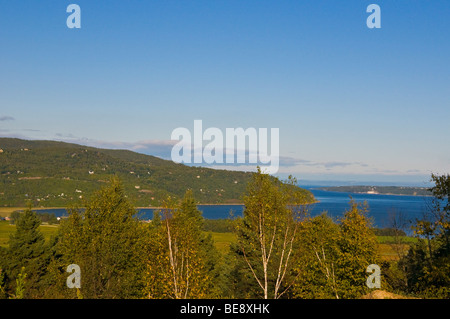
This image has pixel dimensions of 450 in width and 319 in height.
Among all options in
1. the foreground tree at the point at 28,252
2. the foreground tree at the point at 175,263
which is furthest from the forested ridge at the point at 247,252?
the foreground tree at the point at 28,252

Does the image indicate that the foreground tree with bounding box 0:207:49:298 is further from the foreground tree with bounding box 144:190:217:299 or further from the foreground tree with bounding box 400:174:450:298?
the foreground tree with bounding box 400:174:450:298

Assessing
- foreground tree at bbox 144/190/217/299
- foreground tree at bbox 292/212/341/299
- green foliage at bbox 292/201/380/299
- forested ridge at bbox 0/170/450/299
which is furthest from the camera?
green foliage at bbox 292/201/380/299

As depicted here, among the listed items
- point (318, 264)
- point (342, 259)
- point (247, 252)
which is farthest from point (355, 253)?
point (247, 252)

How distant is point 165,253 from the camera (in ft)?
57.1

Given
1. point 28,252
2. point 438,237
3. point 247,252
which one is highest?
point 438,237

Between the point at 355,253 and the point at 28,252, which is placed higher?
the point at 355,253

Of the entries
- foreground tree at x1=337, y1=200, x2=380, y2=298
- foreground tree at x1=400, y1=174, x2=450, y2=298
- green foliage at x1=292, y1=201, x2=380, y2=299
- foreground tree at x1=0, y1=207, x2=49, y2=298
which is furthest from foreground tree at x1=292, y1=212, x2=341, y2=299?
foreground tree at x1=0, y1=207, x2=49, y2=298

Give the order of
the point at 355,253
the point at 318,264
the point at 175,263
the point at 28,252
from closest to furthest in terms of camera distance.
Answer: the point at 175,263
the point at 355,253
the point at 318,264
the point at 28,252

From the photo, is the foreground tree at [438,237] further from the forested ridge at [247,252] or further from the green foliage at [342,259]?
the green foliage at [342,259]

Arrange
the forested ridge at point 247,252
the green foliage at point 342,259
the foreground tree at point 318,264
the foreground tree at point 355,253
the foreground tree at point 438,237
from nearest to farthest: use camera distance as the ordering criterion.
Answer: the foreground tree at point 438,237, the forested ridge at point 247,252, the foreground tree at point 318,264, the green foliage at point 342,259, the foreground tree at point 355,253

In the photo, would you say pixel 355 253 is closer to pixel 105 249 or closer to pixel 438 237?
pixel 438 237
